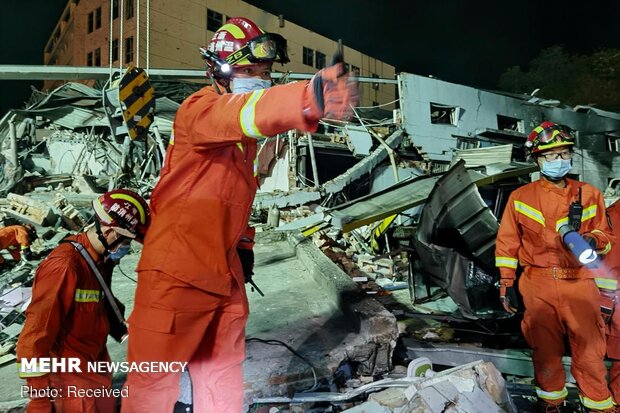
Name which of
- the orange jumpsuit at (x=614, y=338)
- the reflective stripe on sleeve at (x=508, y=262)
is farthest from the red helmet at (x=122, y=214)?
the orange jumpsuit at (x=614, y=338)

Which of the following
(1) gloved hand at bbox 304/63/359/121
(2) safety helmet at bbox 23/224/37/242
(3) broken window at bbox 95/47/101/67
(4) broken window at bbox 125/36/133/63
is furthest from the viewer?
(3) broken window at bbox 95/47/101/67

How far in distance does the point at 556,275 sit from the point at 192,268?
2.66 meters

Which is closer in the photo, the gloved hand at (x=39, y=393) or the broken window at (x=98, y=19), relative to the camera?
the gloved hand at (x=39, y=393)

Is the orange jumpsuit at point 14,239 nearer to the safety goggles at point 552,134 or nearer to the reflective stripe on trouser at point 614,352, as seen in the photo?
the safety goggles at point 552,134

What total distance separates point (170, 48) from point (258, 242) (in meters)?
15.2

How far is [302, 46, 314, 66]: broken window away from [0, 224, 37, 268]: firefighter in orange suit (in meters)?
19.5

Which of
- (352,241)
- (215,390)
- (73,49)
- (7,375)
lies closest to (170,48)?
(73,49)

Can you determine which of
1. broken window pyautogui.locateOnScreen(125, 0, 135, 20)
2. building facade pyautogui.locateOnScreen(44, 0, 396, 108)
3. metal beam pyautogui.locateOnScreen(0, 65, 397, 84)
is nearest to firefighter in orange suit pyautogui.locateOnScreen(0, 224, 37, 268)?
metal beam pyautogui.locateOnScreen(0, 65, 397, 84)

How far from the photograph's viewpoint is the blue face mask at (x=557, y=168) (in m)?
3.06

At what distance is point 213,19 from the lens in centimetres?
1973

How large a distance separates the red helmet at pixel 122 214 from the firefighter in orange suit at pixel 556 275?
8.83 ft

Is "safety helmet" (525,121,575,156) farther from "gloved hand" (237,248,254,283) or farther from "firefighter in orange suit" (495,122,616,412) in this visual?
"gloved hand" (237,248,254,283)

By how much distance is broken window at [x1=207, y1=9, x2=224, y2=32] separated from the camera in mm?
19522

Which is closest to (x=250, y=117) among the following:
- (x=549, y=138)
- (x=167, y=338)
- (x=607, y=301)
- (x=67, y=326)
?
(x=167, y=338)
